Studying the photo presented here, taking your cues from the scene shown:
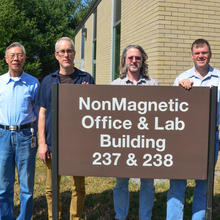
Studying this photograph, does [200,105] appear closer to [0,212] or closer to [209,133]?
[209,133]

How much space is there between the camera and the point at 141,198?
9.38ft

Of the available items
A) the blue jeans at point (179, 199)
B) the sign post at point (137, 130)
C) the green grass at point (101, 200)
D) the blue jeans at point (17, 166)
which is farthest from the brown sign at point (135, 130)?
the green grass at point (101, 200)

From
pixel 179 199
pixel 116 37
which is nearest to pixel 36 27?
pixel 116 37

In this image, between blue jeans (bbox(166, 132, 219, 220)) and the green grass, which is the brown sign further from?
the green grass

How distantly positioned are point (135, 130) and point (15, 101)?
1.22 meters

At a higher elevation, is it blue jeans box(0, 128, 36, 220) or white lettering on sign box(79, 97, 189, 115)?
white lettering on sign box(79, 97, 189, 115)

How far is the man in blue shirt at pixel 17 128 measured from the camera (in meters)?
2.78

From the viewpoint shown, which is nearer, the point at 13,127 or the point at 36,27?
the point at 13,127

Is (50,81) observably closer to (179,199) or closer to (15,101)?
(15,101)

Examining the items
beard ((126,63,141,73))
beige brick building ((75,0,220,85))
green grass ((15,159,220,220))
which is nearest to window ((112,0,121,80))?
beige brick building ((75,0,220,85))

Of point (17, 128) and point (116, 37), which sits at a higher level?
point (116, 37)

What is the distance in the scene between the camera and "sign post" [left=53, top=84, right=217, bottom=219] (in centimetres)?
224

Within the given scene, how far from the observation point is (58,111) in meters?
2.27

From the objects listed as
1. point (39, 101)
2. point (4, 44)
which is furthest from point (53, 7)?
point (39, 101)
